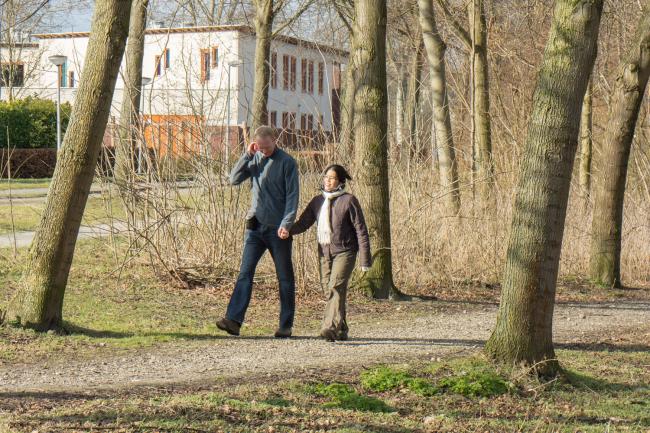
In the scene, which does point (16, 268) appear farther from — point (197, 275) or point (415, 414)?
point (415, 414)

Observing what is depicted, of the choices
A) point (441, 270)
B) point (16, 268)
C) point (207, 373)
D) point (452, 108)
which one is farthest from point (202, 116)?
point (452, 108)

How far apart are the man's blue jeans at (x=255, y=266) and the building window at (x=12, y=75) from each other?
38.9 m

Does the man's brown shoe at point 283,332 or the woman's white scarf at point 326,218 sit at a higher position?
the woman's white scarf at point 326,218

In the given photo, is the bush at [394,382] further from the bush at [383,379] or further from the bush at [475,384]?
the bush at [475,384]

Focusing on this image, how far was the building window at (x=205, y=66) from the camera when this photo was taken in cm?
→ 1439

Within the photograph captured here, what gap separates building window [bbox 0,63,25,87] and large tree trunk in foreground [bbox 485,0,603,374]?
41469 millimetres

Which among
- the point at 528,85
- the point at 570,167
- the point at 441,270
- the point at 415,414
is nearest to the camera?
the point at 415,414

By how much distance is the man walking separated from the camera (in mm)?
10664

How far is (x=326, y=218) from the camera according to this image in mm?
10617

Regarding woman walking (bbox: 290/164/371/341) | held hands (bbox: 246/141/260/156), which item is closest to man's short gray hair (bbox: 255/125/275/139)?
held hands (bbox: 246/141/260/156)

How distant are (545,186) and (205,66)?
26.7ft

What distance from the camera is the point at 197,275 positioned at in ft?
47.2

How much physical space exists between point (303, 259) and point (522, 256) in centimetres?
576

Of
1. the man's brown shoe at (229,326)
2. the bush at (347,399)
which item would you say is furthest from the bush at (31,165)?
the bush at (347,399)
